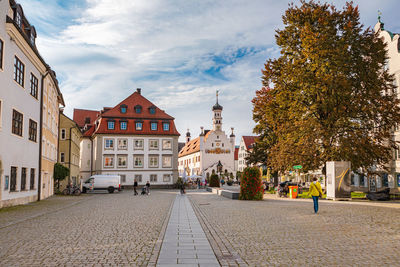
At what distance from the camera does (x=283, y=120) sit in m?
30.2

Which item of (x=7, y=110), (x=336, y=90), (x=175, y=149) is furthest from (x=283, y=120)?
(x=175, y=149)

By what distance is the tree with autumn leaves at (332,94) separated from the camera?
26500mm

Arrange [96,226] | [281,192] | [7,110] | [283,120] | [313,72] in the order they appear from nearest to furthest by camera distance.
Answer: [96,226] → [7,110] → [313,72] → [283,120] → [281,192]

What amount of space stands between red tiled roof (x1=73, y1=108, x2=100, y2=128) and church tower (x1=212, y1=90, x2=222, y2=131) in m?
37.0

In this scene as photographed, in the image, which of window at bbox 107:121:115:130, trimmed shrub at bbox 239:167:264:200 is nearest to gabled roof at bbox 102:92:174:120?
window at bbox 107:121:115:130

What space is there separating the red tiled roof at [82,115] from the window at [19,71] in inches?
2183

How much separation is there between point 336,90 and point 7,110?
805 inches

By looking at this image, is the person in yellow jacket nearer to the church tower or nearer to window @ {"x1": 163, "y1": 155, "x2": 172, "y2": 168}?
window @ {"x1": 163, "y1": 155, "x2": 172, "y2": 168}

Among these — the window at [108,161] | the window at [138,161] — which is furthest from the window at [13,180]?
the window at [138,161]

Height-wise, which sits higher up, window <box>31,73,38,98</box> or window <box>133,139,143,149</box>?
window <box>31,73,38,98</box>

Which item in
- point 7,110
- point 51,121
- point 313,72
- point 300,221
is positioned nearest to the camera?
point 300,221

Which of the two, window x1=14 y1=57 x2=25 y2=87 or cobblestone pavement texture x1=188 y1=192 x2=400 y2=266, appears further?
window x1=14 y1=57 x2=25 y2=87

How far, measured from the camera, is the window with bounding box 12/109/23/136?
2214cm

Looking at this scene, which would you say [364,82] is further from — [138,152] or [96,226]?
[138,152]
